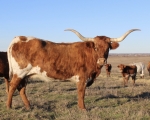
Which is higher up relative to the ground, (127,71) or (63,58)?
(63,58)

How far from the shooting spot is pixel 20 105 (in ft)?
26.9

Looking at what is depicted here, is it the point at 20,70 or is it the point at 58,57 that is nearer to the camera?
the point at 20,70

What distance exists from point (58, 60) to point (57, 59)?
42 millimetres

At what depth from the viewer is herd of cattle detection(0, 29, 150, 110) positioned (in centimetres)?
776

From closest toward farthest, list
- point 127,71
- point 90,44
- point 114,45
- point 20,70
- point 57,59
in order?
point 20,70 → point 57,59 → point 90,44 → point 114,45 → point 127,71

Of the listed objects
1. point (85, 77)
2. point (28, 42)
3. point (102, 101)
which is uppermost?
point (28, 42)

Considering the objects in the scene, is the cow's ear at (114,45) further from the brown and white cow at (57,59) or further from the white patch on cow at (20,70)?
the white patch on cow at (20,70)

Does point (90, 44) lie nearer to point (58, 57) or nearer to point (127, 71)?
point (58, 57)

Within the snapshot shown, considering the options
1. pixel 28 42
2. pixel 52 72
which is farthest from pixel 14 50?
pixel 52 72

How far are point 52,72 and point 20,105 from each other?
1498 mm

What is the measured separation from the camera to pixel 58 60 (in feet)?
25.9

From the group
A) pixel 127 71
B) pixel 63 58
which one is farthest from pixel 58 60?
pixel 127 71

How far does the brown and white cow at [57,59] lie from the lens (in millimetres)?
7758

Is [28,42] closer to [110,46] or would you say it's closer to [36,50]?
[36,50]
